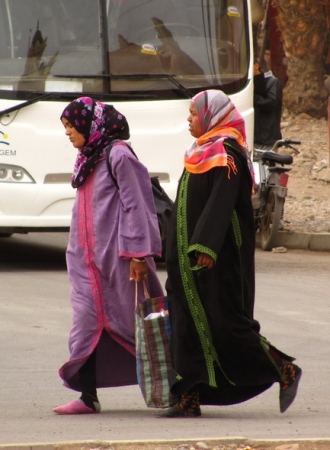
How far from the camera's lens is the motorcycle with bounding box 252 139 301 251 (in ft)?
38.6

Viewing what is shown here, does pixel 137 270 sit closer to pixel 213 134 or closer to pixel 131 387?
pixel 213 134

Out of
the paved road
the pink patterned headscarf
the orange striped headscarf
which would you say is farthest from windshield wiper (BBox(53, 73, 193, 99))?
the orange striped headscarf

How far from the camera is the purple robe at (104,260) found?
5430 millimetres

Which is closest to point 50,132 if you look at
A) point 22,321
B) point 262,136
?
point 22,321

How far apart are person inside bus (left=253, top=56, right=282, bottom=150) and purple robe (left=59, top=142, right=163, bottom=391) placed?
7534mm

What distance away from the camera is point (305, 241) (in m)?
12.5

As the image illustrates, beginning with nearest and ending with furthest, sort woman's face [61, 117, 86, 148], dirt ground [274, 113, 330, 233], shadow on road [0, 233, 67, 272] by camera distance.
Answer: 1. woman's face [61, 117, 86, 148]
2. shadow on road [0, 233, 67, 272]
3. dirt ground [274, 113, 330, 233]

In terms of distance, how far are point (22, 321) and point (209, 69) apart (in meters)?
3.47

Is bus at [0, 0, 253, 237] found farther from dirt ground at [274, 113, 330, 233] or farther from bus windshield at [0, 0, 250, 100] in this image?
dirt ground at [274, 113, 330, 233]

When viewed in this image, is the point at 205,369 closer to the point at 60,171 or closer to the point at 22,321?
the point at 22,321

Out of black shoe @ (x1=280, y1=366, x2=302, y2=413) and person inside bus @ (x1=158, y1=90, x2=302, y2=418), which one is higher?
person inside bus @ (x1=158, y1=90, x2=302, y2=418)

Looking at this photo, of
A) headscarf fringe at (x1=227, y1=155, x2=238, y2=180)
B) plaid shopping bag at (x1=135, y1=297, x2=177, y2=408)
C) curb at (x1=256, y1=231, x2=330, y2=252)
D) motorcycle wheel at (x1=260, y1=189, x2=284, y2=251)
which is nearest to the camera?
headscarf fringe at (x1=227, y1=155, x2=238, y2=180)

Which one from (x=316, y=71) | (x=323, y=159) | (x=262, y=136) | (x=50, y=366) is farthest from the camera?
(x=316, y=71)

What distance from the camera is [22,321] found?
806 centimetres
